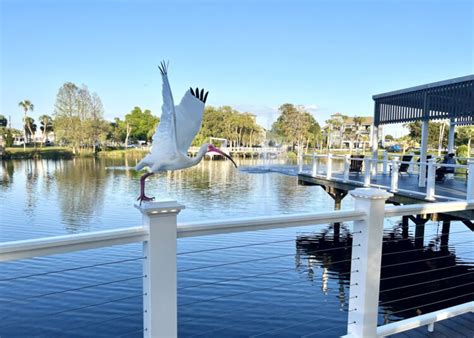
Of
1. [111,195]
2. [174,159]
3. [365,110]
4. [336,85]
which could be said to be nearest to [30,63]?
[111,195]

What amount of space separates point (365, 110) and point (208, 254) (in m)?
72.3

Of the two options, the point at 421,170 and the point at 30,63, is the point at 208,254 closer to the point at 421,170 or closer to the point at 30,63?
the point at 421,170

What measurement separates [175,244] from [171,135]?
1.70 ft

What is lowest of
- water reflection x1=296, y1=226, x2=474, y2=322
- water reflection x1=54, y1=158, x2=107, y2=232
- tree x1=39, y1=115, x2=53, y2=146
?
water reflection x1=296, y1=226, x2=474, y2=322

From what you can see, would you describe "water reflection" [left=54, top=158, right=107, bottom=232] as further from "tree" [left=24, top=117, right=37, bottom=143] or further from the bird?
"tree" [left=24, top=117, right=37, bottom=143]

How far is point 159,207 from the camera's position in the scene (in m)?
1.57

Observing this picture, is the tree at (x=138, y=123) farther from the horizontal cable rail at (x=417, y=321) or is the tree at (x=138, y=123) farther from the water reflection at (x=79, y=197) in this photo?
the horizontal cable rail at (x=417, y=321)

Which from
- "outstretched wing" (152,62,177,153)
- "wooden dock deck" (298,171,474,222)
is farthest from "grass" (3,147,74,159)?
"outstretched wing" (152,62,177,153)

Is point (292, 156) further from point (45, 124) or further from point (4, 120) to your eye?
point (4, 120)

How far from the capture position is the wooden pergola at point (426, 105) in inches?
330

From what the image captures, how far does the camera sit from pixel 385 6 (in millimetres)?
14578

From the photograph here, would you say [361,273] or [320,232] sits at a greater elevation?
[361,273]

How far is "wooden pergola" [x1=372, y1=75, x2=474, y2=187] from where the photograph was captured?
8.39 m

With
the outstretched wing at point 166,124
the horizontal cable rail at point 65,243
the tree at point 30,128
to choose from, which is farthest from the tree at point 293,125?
the horizontal cable rail at point 65,243
